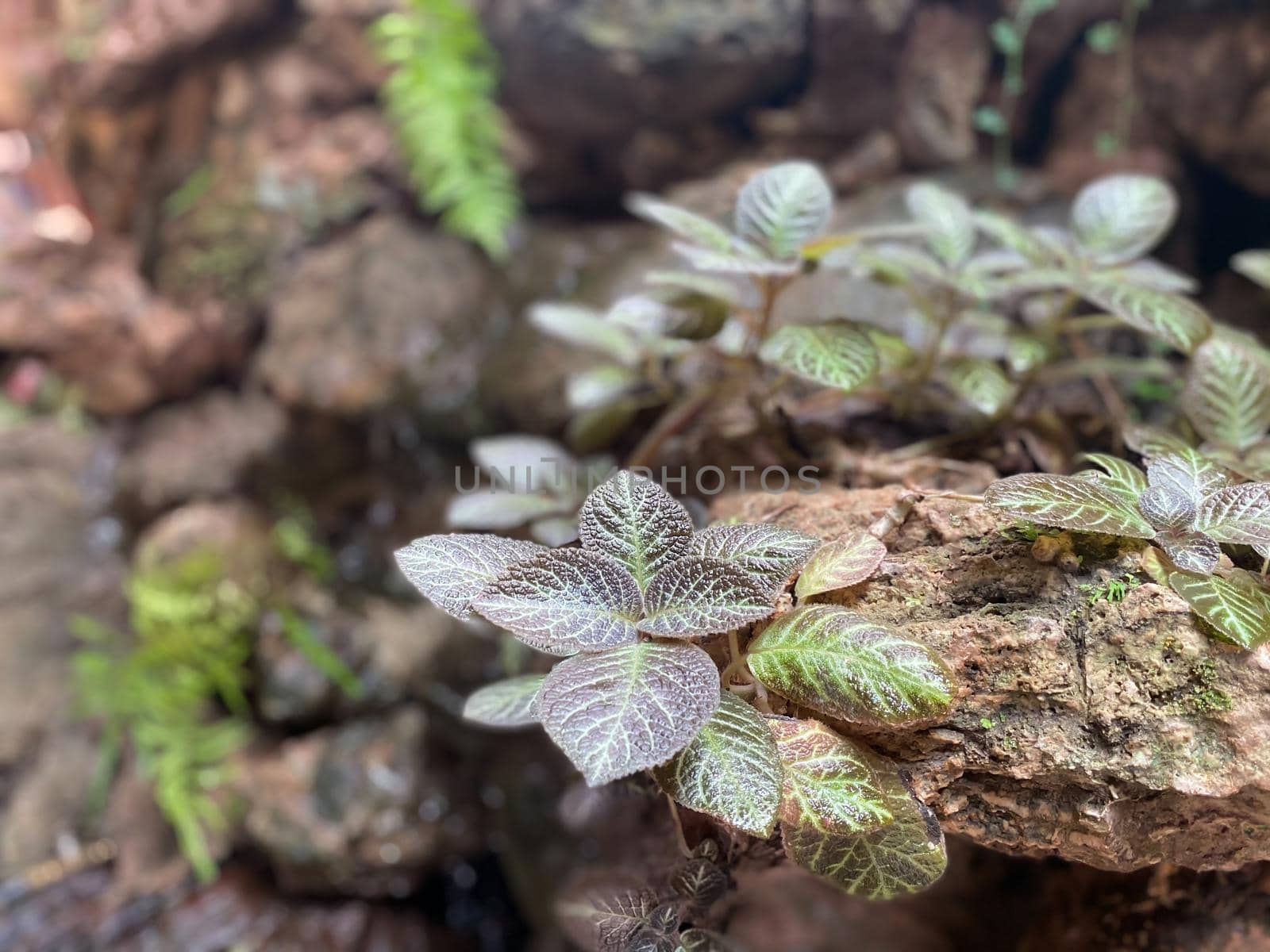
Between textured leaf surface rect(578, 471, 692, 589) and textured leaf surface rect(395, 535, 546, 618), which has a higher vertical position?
textured leaf surface rect(578, 471, 692, 589)

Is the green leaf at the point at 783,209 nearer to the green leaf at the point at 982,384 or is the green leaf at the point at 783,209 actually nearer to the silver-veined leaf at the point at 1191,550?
the green leaf at the point at 982,384

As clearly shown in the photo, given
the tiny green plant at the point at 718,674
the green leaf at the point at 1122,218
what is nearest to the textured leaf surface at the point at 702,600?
the tiny green plant at the point at 718,674

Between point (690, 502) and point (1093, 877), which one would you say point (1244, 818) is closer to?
point (1093, 877)

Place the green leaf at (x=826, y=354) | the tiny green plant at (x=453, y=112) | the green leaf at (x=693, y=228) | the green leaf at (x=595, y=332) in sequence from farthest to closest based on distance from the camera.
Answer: the tiny green plant at (x=453, y=112) < the green leaf at (x=595, y=332) < the green leaf at (x=693, y=228) < the green leaf at (x=826, y=354)

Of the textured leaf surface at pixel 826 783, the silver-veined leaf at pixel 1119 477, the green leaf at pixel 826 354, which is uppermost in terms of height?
the green leaf at pixel 826 354

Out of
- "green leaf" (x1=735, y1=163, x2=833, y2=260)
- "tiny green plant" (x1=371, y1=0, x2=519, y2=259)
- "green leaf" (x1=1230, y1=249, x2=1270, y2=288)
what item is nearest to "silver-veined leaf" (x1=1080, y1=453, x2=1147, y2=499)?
"green leaf" (x1=735, y1=163, x2=833, y2=260)

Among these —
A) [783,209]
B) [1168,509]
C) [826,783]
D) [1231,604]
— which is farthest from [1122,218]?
[826,783]

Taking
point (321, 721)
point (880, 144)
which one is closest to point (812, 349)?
point (880, 144)

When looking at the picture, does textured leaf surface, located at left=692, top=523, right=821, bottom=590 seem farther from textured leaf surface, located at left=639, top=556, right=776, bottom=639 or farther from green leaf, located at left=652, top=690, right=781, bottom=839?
green leaf, located at left=652, top=690, right=781, bottom=839
